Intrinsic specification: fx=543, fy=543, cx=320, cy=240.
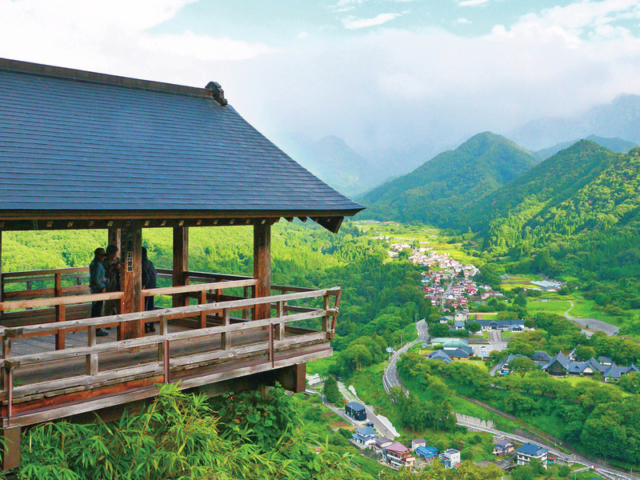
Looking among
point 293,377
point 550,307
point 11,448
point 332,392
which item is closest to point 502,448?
point 332,392

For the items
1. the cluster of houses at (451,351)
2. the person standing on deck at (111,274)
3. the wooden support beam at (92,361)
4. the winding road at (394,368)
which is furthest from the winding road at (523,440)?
the wooden support beam at (92,361)

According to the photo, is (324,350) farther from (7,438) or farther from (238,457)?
(7,438)

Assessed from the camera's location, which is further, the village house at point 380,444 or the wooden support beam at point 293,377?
the village house at point 380,444

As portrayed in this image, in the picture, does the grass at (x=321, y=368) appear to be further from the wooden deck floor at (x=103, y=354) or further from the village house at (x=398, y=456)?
the wooden deck floor at (x=103, y=354)

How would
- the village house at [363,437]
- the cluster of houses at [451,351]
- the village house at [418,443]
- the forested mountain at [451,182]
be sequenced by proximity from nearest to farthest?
1. the village house at [363,437]
2. the village house at [418,443]
3. the cluster of houses at [451,351]
4. the forested mountain at [451,182]

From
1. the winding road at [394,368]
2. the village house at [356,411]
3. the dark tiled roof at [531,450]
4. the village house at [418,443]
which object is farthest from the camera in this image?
the winding road at [394,368]

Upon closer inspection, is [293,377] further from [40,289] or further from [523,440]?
[523,440]

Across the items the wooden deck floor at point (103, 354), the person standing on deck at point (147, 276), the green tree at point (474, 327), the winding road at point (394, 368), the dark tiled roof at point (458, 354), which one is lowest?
the winding road at point (394, 368)
